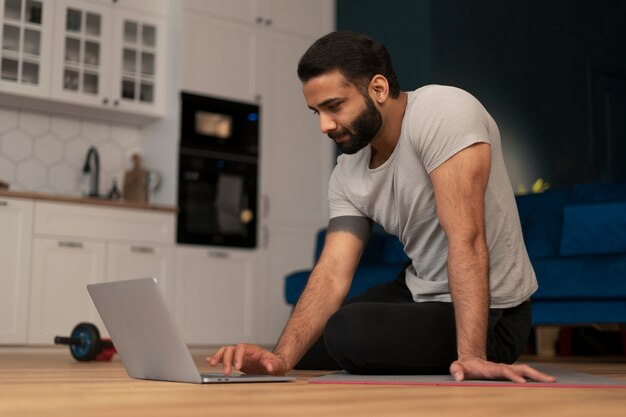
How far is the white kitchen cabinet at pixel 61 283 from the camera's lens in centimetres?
510

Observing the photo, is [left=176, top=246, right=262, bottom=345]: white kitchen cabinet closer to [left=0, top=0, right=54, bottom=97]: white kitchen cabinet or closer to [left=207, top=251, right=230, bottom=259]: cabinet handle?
[left=207, top=251, right=230, bottom=259]: cabinet handle

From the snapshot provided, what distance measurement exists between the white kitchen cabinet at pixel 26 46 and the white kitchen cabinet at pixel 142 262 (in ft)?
3.47

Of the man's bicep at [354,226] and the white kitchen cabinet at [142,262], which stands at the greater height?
the man's bicep at [354,226]

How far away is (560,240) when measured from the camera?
14.8 feet

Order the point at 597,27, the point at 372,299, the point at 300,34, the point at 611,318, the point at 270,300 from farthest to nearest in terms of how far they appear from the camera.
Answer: the point at 597,27 < the point at 300,34 < the point at 270,300 < the point at 611,318 < the point at 372,299

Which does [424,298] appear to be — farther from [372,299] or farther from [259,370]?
[259,370]

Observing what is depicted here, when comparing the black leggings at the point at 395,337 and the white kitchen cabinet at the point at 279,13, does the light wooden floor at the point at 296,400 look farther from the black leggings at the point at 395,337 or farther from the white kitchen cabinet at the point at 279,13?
the white kitchen cabinet at the point at 279,13

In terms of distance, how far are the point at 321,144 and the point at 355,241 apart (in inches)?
164

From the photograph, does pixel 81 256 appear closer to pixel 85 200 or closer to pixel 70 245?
pixel 70 245

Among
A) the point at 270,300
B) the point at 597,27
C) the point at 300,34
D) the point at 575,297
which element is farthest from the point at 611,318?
the point at 597,27

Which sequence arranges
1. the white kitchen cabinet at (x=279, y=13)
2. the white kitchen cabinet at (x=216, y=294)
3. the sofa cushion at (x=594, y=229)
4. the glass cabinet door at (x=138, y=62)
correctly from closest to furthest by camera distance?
1. the sofa cushion at (x=594, y=229)
2. the white kitchen cabinet at (x=216, y=294)
3. the glass cabinet door at (x=138, y=62)
4. the white kitchen cabinet at (x=279, y=13)

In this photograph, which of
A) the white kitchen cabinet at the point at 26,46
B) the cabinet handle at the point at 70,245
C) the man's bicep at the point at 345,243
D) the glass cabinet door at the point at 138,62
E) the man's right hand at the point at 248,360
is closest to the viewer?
the man's right hand at the point at 248,360

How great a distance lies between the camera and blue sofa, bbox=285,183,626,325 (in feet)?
12.4

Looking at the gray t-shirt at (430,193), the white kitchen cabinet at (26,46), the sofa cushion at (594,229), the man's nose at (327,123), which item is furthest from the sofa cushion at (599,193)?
the white kitchen cabinet at (26,46)
